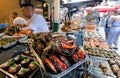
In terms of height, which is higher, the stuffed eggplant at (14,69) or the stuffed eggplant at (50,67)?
the stuffed eggplant at (50,67)

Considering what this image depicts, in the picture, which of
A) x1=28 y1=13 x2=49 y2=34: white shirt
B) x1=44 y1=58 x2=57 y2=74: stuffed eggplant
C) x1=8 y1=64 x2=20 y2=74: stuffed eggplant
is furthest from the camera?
x1=28 y1=13 x2=49 y2=34: white shirt

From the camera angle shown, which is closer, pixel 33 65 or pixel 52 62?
pixel 52 62

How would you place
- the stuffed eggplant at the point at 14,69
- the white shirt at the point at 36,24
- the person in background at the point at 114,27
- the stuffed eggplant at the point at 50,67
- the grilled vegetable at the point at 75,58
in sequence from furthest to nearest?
1. the person in background at the point at 114,27
2. the white shirt at the point at 36,24
3. the stuffed eggplant at the point at 14,69
4. the grilled vegetable at the point at 75,58
5. the stuffed eggplant at the point at 50,67

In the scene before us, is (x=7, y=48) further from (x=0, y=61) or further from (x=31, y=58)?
(x=31, y=58)

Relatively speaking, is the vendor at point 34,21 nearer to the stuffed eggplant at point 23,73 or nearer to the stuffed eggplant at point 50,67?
the stuffed eggplant at point 23,73

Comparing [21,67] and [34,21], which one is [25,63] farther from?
[34,21]

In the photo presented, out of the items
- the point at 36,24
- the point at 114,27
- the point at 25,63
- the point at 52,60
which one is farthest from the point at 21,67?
the point at 114,27

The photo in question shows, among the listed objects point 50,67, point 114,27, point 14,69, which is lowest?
point 114,27

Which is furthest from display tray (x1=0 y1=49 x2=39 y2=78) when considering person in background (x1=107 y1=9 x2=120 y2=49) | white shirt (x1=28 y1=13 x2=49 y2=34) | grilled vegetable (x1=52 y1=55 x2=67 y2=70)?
person in background (x1=107 y1=9 x2=120 y2=49)

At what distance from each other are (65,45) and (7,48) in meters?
1.09

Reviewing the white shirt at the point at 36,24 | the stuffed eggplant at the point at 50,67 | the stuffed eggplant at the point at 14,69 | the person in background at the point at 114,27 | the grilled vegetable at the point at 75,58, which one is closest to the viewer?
the stuffed eggplant at the point at 50,67

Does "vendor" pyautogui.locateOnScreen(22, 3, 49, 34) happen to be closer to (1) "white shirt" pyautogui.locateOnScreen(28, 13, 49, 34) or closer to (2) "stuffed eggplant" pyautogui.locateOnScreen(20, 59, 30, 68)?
(1) "white shirt" pyautogui.locateOnScreen(28, 13, 49, 34)

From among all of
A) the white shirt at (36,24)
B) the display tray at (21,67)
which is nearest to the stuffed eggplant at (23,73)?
the display tray at (21,67)

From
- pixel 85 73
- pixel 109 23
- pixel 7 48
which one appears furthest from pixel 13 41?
pixel 109 23
